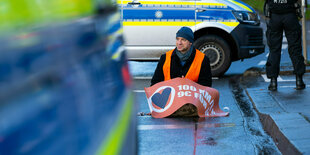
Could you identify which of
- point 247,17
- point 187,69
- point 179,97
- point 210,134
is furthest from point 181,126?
point 247,17

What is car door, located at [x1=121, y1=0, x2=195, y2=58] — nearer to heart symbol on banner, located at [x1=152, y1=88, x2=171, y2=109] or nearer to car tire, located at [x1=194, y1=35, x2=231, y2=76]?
car tire, located at [x1=194, y1=35, x2=231, y2=76]

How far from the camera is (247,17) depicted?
432 inches

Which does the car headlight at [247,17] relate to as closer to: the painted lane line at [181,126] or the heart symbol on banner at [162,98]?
the heart symbol on banner at [162,98]

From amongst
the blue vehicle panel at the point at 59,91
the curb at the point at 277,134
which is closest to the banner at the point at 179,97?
the curb at the point at 277,134

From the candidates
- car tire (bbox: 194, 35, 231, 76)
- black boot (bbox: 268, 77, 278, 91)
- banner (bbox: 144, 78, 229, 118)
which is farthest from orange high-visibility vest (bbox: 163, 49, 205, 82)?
car tire (bbox: 194, 35, 231, 76)

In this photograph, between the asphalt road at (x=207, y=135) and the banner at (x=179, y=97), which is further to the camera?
the banner at (x=179, y=97)

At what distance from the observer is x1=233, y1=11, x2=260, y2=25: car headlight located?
10.8 meters

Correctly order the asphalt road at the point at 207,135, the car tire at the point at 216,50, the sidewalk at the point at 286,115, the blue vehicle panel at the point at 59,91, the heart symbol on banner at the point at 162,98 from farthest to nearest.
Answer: the car tire at the point at 216,50, the heart symbol on banner at the point at 162,98, the asphalt road at the point at 207,135, the sidewalk at the point at 286,115, the blue vehicle panel at the point at 59,91

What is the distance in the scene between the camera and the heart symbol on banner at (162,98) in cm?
694

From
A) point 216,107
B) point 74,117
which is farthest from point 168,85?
point 74,117

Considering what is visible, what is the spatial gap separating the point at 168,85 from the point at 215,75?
13.2ft

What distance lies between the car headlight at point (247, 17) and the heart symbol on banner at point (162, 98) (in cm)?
420

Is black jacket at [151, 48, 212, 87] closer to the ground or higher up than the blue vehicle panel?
closer to the ground

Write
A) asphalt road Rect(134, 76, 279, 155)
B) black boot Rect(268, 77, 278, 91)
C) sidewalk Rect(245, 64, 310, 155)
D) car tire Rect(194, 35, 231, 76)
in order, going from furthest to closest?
car tire Rect(194, 35, 231, 76) → black boot Rect(268, 77, 278, 91) → asphalt road Rect(134, 76, 279, 155) → sidewalk Rect(245, 64, 310, 155)
